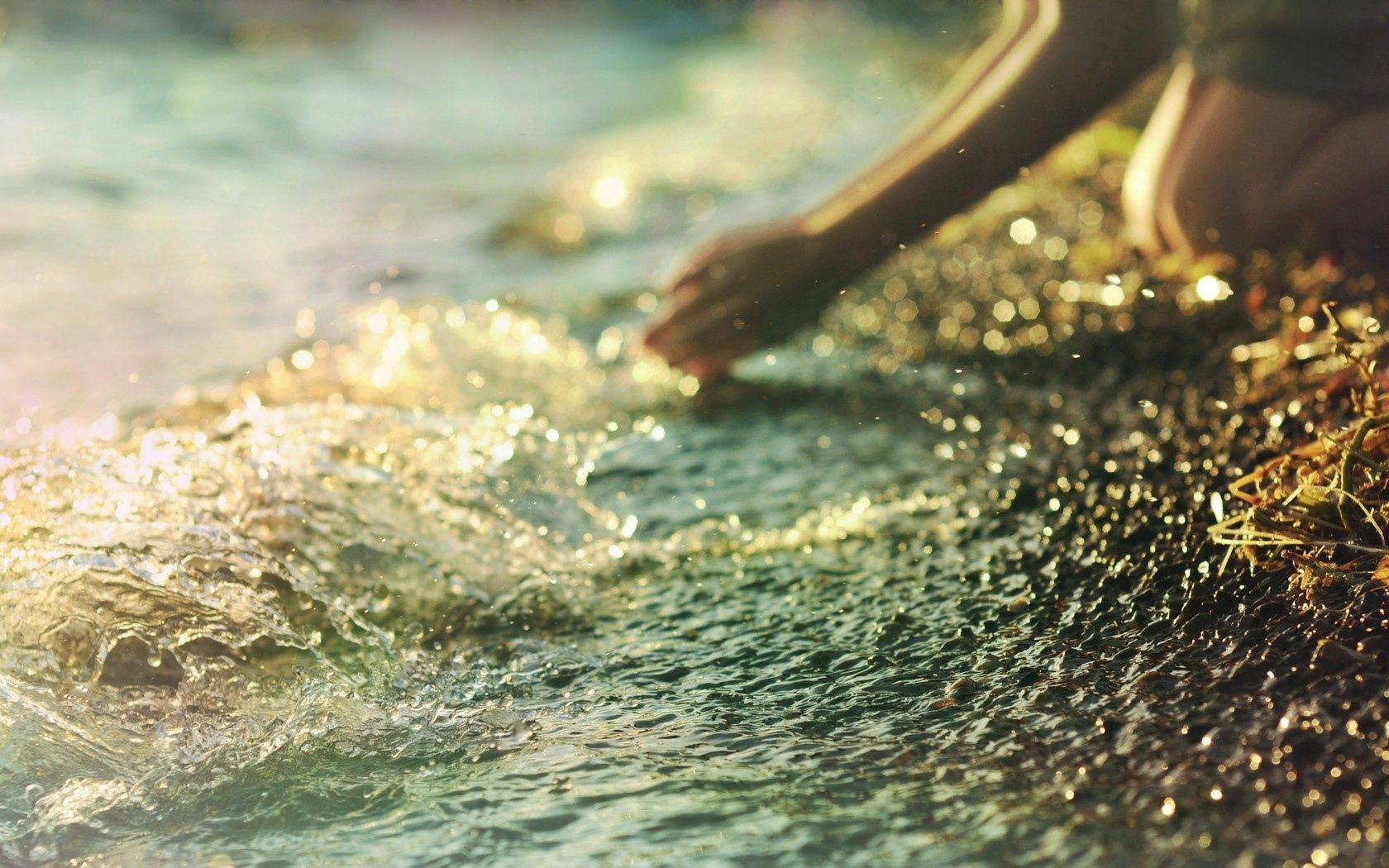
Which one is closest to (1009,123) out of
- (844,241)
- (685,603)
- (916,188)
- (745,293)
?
(916,188)

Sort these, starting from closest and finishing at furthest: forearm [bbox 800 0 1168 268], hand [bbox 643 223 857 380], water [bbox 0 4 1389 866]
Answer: water [bbox 0 4 1389 866] < forearm [bbox 800 0 1168 268] < hand [bbox 643 223 857 380]

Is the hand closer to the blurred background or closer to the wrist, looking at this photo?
the wrist

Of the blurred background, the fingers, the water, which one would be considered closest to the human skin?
the fingers

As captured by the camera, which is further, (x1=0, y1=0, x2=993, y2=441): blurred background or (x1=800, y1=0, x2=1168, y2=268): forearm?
(x1=0, y1=0, x2=993, y2=441): blurred background

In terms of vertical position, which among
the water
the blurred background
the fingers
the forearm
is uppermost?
the blurred background

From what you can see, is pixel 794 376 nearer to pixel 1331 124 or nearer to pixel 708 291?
pixel 708 291

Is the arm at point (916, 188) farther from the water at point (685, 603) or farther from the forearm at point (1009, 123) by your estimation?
the water at point (685, 603)
